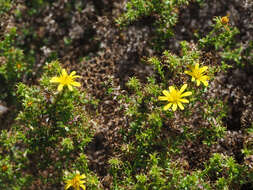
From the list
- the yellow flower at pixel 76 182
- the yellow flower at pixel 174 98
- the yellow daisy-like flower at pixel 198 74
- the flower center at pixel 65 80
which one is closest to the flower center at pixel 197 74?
the yellow daisy-like flower at pixel 198 74

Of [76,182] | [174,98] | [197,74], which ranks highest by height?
[197,74]

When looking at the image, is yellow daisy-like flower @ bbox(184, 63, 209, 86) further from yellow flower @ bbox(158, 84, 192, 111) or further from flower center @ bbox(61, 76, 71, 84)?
flower center @ bbox(61, 76, 71, 84)

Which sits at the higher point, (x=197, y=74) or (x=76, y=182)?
(x=197, y=74)

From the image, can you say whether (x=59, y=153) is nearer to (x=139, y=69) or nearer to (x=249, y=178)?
(x=139, y=69)

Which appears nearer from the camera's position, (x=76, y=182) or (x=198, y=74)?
(x=76, y=182)

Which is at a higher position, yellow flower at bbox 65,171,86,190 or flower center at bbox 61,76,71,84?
flower center at bbox 61,76,71,84

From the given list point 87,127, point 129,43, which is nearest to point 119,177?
point 87,127

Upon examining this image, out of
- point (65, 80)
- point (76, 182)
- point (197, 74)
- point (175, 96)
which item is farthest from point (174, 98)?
point (76, 182)

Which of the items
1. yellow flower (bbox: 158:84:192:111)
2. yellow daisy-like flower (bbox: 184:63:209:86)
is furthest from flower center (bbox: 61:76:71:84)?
yellow daisy-like flower (bbox: 184:63:209:86)

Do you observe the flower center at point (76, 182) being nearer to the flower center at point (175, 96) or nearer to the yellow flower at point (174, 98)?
the yellow flower at point (174, 98)

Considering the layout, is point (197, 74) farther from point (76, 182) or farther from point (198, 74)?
point (76, 182)

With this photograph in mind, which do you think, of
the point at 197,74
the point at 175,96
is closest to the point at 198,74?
the point at 197,74
